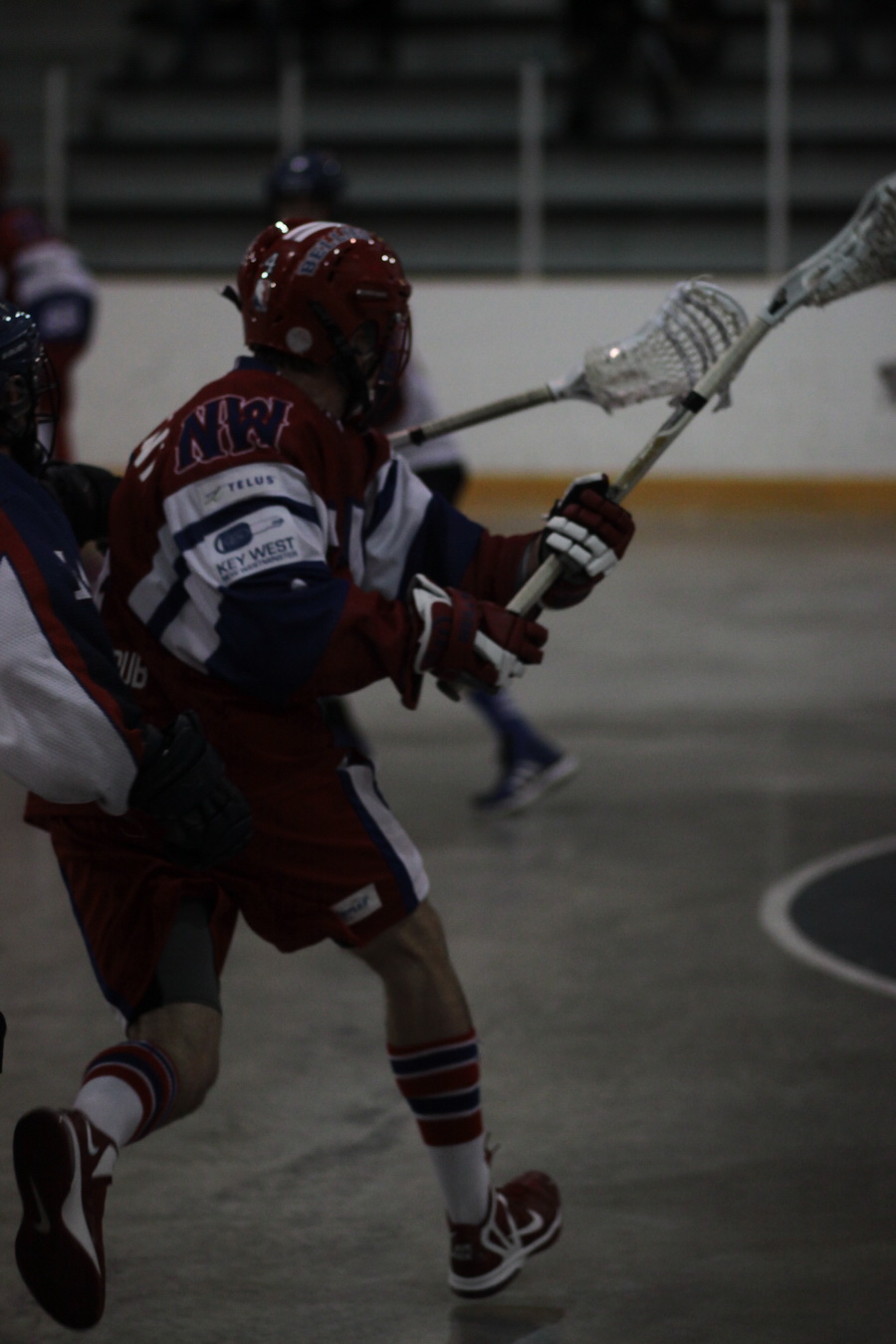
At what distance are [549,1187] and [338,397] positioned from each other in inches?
42.1

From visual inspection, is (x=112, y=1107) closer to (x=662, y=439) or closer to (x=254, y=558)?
(x=254, y=558)

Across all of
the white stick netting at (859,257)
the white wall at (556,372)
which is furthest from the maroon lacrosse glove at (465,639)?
the white wall at (556,372)

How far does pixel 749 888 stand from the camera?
186 inches

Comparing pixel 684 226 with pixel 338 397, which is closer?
pixel 338 397

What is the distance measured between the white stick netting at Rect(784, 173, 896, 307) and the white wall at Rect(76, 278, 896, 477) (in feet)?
26.4

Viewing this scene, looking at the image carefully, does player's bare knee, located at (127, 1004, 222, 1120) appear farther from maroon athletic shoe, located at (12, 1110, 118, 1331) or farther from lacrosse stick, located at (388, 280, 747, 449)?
lacrosse stick, located at (388, 280, 747, 449)

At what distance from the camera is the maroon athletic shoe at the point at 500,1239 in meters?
2.74

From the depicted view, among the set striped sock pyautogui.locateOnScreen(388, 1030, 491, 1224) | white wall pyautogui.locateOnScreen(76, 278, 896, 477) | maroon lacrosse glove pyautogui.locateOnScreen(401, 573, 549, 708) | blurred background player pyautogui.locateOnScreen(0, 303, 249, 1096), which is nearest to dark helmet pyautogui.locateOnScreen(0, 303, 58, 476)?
blurred background player pyautogui.locateOnScreen(0, 303, 249, 1096)

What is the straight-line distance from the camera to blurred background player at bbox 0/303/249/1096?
2.19 meters

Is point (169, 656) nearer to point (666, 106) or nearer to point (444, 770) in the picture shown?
point (444, 770)

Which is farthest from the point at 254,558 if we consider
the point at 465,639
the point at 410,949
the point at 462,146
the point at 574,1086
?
the point at 462,146

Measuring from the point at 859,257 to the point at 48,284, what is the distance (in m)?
3.93

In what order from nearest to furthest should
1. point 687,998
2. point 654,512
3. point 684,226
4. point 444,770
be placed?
point 687,998 < point 444,770 < point 654,512 < point 684,226

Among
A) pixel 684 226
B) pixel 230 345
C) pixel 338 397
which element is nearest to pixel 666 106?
pixel 684 226
